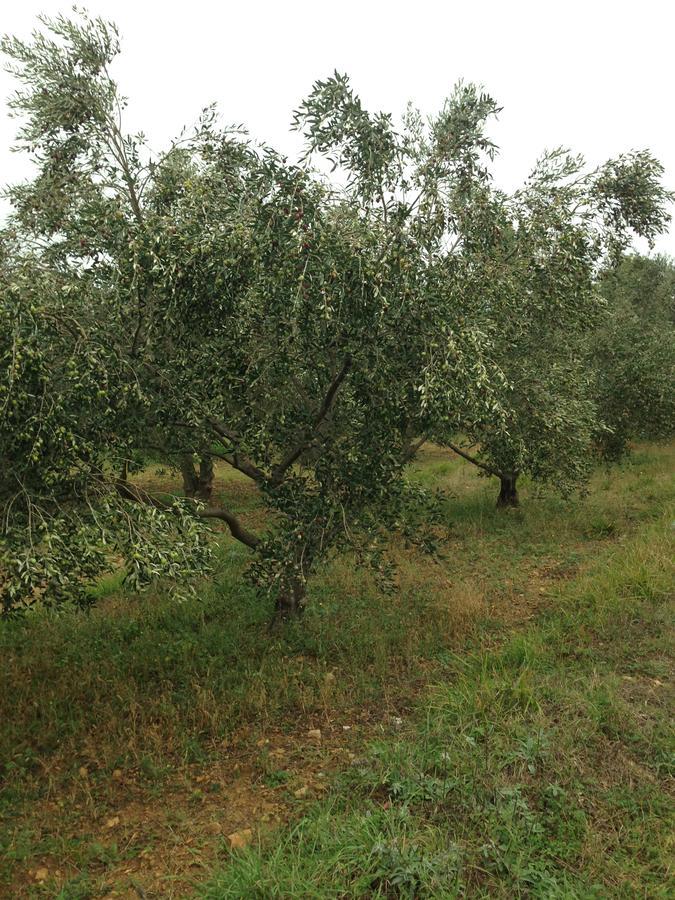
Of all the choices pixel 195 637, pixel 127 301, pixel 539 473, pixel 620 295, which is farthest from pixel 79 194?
pixel 620 295

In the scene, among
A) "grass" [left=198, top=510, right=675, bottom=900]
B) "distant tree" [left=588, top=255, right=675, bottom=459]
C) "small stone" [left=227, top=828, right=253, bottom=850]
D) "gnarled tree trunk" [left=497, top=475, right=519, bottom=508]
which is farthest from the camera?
"gnarled tree trunk" [left=497, top=475, right=519, bottom=508]

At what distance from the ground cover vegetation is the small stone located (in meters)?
0.05

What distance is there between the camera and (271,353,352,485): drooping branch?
8430mm

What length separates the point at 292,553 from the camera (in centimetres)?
861

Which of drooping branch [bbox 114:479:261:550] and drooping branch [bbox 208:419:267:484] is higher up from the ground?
drooping branch [bbox 208:419:267:484]

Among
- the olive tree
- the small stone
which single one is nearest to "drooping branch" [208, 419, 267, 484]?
the olive tree

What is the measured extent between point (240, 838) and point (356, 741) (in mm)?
1923

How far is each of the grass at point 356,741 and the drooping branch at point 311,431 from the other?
9.09 ft

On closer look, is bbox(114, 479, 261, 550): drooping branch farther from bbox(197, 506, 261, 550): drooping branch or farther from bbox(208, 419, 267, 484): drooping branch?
bbox(208, 419, 267, 484): drooping branch

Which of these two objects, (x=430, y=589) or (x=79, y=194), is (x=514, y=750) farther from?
(x=79, y=194)

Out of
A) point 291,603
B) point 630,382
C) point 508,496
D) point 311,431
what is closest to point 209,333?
point 311,431

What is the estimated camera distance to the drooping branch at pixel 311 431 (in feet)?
27.7

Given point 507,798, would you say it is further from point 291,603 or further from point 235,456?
point 235,456

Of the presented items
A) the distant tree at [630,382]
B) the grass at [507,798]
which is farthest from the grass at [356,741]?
the distant tree at [630,382]
